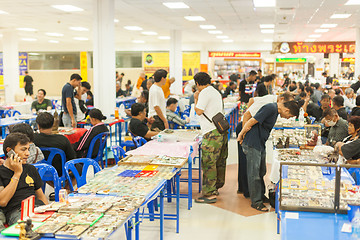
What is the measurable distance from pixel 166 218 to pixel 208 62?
2002 cm

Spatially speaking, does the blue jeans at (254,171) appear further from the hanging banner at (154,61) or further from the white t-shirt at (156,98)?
the hanging banner at (154,61)

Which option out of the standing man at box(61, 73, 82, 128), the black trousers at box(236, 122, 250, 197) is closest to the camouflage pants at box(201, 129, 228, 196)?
the black trousers at box(236, 122, 250, 197)

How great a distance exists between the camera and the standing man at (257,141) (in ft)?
15.8

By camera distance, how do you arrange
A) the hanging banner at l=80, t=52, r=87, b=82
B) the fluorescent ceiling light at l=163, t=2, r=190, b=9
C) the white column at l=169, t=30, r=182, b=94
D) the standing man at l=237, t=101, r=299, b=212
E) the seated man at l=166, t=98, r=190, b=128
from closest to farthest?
the standing man at l=237, t=101, r=299, b=212
the seated man at l=166, t=98, r=190, b=128
the fluorescent ceiling light at l=163, t=2, r=190, b=9
the white column at l=169, t=30, r=182, b=94
the hanging banner at l=80, t=52, r=87, b=82

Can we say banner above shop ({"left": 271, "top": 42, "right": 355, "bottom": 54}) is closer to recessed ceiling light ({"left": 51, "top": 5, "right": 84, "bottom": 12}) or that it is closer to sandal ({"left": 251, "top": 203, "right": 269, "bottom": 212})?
recessed ceiling light ({"left": 51, "top": 5, "right": 84, "bottom": 12})

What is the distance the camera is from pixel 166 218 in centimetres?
463

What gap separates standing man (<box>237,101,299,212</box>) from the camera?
483 cm

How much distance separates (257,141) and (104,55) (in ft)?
17.8

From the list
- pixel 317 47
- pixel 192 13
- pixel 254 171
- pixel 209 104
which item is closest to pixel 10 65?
pixel 192 13

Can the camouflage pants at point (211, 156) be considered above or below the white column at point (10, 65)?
below

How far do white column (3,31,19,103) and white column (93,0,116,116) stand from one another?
9.45m

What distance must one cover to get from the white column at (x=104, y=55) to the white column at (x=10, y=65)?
945 centimetres

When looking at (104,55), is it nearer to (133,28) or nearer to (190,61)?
(133,28)

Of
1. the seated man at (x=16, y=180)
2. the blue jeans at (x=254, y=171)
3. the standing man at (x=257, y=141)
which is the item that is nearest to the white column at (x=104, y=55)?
the standing man at (x=257, y=141)
